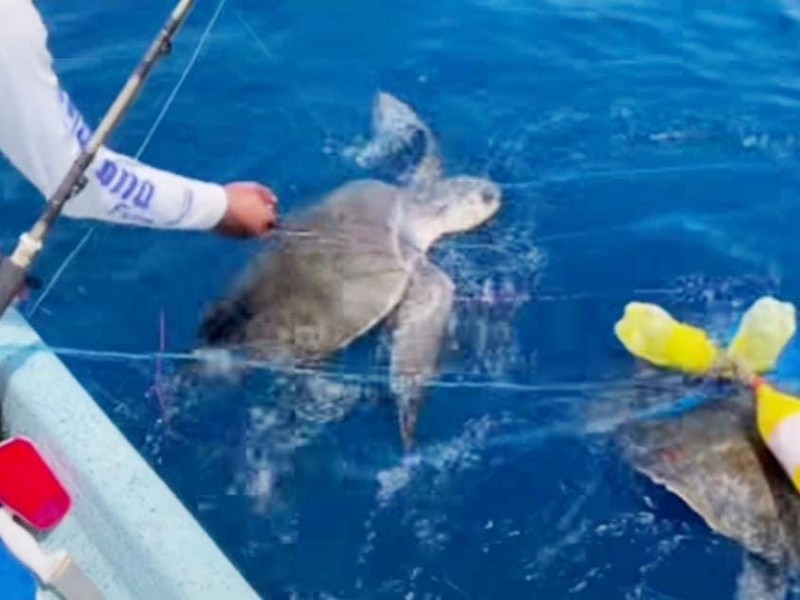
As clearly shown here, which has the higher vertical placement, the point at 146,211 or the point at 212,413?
the point at 146,211

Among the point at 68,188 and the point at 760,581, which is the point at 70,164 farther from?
the point at 760,581

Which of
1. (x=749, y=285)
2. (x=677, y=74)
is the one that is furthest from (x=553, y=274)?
(x=677, y=74)

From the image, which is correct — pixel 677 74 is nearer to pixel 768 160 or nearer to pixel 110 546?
pixel 768 160

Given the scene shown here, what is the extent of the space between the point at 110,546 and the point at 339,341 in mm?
991

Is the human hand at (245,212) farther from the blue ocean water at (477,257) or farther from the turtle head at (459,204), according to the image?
the turtle head at (459,204)

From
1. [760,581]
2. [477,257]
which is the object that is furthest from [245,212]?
[760,581]

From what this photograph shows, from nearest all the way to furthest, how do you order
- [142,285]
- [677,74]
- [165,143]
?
[142,285] < [165,143] < [677,74]

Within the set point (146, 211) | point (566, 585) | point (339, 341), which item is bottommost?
point (566, 585)

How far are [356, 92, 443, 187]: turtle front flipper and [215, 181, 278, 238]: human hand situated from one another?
3.65ft

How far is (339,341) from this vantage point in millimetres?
3729

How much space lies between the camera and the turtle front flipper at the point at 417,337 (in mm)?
3672

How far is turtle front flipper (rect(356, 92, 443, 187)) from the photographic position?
4.54 meters

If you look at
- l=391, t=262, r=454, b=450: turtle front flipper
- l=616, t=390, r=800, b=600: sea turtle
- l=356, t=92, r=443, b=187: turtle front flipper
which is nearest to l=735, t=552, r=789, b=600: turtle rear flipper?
l=616, t=390, r=800, b=600: sea turtle

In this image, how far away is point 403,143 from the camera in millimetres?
4645
